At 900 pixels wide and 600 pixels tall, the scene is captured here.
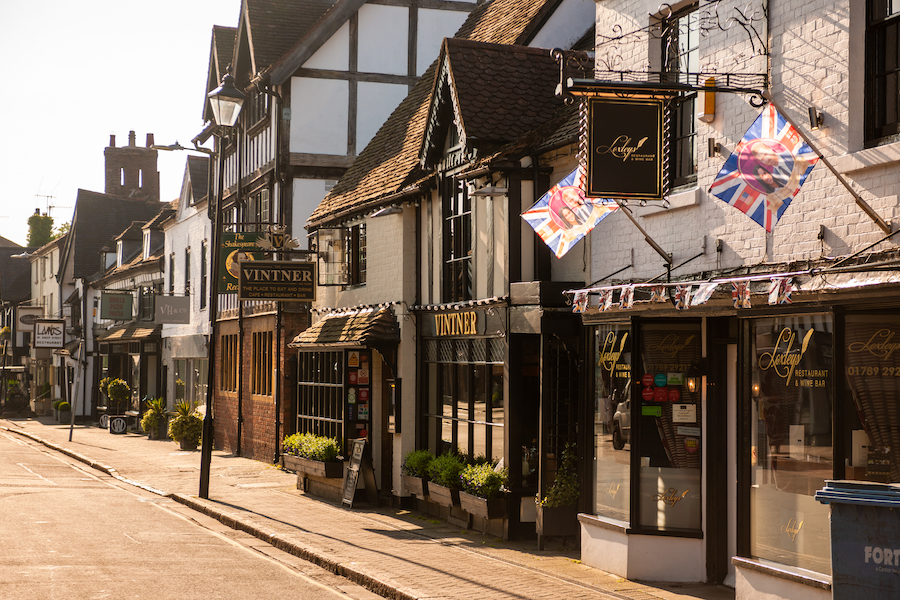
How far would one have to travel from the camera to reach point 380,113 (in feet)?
81.3

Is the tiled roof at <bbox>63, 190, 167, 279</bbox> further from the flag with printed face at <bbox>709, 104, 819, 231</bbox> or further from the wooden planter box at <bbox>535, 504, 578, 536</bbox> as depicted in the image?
the flag with printed face at <bbox>709, 104, 819, 231</bbox>

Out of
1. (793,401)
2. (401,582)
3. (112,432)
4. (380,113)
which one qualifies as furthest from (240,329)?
(793,401)

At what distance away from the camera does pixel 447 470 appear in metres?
14.8

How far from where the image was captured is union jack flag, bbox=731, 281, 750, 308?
854cm

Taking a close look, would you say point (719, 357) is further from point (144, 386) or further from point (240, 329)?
point (144, 386)

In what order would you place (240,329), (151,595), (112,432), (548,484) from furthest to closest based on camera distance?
(112,432) < (240,329) < (548,484) < (151,595)

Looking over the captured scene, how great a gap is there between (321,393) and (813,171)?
1284 cm

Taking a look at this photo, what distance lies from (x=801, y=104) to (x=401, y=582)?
625 cm

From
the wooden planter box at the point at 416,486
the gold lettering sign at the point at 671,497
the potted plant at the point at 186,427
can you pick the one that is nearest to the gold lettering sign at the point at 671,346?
the gold lettering sign at the point at 671,497

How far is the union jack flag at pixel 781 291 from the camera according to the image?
805cm

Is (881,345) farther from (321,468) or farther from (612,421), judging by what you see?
(321,468)

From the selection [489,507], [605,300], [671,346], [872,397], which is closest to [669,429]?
[671,346]

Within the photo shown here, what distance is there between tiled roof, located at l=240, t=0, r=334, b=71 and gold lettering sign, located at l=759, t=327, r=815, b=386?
1860 cm

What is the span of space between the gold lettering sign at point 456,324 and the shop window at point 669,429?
13.2 feet
